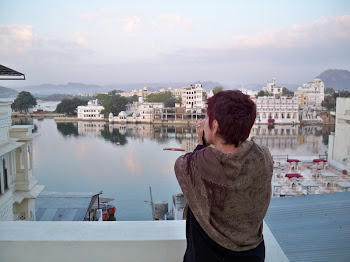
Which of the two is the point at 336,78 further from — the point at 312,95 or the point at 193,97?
the point at 193,97

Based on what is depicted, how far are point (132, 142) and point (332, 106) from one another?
15676 mm

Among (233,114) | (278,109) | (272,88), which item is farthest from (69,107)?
(233,114)

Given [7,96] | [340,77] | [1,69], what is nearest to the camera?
[1,69]

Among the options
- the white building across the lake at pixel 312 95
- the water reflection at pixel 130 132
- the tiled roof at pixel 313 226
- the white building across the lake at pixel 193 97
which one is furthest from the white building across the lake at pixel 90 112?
the tiled roof at pixel 313 226

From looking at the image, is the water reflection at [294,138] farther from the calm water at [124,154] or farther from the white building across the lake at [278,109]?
the white building across the lake at [278,109]

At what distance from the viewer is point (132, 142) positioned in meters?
17.6


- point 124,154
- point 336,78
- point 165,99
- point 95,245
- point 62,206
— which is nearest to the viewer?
point 95,245

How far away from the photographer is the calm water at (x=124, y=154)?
29.5 ft

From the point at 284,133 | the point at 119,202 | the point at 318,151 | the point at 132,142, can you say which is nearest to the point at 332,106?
the point at 284,133

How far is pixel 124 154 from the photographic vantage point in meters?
14.8

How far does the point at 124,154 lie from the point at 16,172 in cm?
1170

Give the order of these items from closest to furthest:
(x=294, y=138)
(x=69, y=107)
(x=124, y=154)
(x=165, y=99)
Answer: (x=124, y=154)
(x=294, y=138)
(x=69, y=107)
(x=165, y=99)

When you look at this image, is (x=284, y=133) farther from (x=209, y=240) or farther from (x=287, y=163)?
(x=209, y=240)

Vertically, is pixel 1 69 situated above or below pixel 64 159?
above
